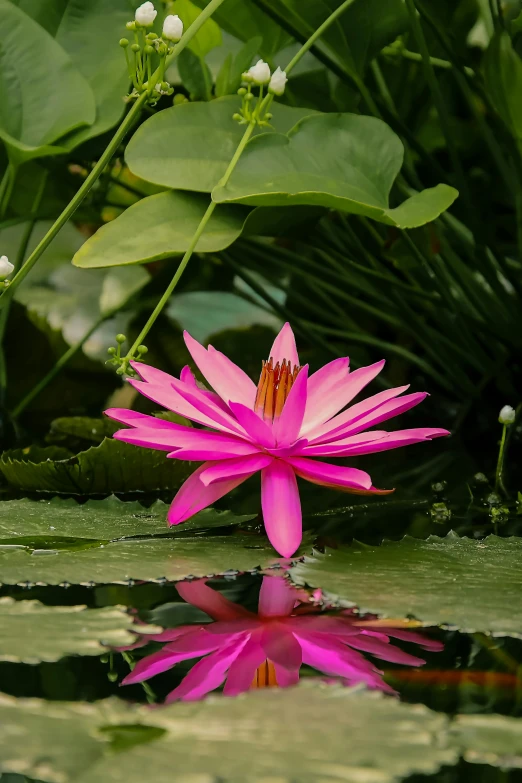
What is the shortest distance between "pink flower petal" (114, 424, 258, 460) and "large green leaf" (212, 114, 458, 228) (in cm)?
21

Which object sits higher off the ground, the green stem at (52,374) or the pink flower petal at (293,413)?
the green stem at (52,374)

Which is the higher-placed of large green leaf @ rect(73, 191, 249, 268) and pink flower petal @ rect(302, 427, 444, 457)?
large green leaf @ rect(73, 191, 249, 268)

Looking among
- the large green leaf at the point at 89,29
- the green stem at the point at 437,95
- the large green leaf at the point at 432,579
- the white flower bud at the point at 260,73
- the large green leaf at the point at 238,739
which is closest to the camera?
the large green leaf at the point at 238,739

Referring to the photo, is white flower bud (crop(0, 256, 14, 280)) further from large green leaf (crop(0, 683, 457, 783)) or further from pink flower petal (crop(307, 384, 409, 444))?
large green leaf (crop(0, 683, 457, 783))

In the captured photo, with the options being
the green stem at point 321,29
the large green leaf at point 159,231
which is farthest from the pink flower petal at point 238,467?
the green stem at point 321,29

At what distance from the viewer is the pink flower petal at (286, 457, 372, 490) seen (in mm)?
498

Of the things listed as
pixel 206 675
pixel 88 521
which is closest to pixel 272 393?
pixel 88 521

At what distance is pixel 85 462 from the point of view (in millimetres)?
658

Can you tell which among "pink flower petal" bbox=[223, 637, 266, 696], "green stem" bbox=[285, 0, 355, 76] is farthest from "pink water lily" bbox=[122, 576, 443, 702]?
"green stem" bbox=[285, 0, 355, 76]

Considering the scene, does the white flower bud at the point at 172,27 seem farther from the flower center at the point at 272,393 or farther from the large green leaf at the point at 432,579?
the large green leaf at the point at 432,579

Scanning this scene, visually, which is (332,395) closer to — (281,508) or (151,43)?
(281,508)

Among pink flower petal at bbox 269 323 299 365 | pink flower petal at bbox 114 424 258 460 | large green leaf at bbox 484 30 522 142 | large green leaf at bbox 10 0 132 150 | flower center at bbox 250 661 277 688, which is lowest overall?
flower center at bbox 250 661 277 688

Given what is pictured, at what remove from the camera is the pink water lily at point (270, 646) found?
333 millimetres

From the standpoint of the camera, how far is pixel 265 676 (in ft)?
1.10
